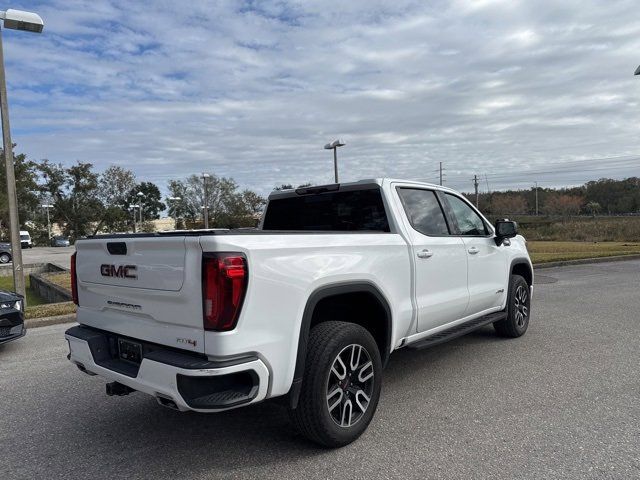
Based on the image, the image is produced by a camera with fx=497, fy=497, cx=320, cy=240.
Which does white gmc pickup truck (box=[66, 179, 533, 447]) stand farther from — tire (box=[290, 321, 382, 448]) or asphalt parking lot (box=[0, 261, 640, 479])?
asphalt parking lot (box=[0, 261, 640, 479])

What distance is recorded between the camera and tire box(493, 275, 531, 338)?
588 centimetres

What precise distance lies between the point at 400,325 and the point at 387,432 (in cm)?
81

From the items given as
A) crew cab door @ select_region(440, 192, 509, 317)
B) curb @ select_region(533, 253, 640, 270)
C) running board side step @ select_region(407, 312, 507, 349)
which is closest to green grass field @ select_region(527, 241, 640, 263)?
curb @ select_region(533, 253, 640, 270)

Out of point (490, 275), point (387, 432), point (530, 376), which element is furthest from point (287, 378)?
point (490, 275)

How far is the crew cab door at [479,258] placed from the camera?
4.96 m

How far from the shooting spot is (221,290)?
269 cm

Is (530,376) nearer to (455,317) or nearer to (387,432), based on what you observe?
(455,317)

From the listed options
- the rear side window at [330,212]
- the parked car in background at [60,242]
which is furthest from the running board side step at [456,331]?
the parked car in background at [60,242]

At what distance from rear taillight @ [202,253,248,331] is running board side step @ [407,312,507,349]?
1.94 meters

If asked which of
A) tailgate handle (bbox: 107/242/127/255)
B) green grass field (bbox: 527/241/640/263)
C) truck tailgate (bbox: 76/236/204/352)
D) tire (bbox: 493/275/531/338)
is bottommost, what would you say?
green grass field (bbox: 527/241/640/263)

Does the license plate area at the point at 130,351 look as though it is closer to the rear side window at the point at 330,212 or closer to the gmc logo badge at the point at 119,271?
the gmc logo badge at the point at 119,271

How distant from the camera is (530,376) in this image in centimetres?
465

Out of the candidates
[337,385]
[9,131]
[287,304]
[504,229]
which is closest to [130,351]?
[287,304]

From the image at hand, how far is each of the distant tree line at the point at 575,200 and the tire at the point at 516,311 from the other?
7438cm
